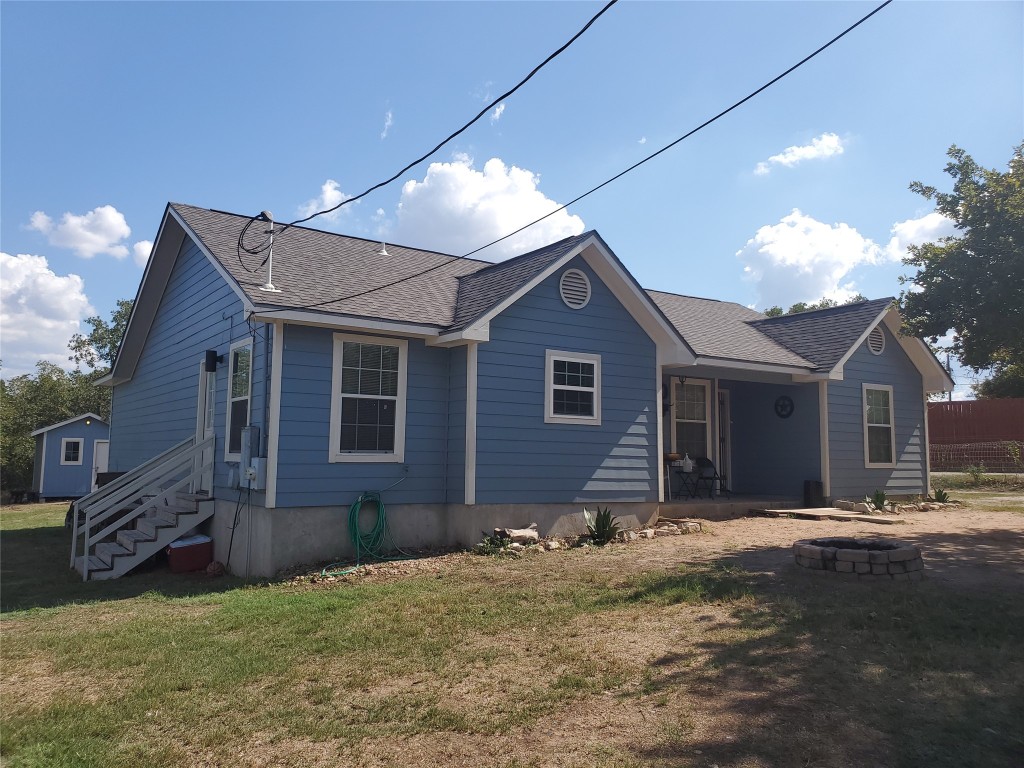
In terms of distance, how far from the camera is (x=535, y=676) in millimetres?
5051

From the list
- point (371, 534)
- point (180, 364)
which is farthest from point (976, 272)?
point (180, 364)

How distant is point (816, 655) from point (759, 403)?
11.3 m

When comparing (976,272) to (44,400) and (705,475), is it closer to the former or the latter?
(705,475)

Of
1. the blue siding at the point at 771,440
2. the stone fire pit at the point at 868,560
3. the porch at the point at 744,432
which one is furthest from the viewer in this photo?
the blue siding at the point at 771,440

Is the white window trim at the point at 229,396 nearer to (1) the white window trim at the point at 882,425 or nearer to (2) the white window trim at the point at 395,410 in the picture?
(2) the white window trim at the point at 395,410

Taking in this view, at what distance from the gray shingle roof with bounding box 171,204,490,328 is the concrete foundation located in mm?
2710

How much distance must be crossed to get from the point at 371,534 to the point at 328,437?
4.77ft

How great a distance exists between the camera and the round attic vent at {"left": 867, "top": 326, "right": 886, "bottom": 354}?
15500mm

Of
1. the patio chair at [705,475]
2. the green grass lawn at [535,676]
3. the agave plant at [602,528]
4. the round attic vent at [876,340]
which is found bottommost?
the green grass lawn at [535,676]

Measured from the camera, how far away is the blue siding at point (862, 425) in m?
14.7

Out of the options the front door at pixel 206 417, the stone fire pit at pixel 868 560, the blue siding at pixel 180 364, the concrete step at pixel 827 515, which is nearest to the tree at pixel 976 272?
the concrete step at pixel 827 515

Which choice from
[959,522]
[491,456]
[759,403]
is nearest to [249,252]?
[491,456]

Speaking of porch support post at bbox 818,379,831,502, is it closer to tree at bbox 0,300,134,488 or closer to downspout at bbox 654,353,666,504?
downspout at bbox 654,353,666,504

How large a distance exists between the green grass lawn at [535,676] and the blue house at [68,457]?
2236 cm
